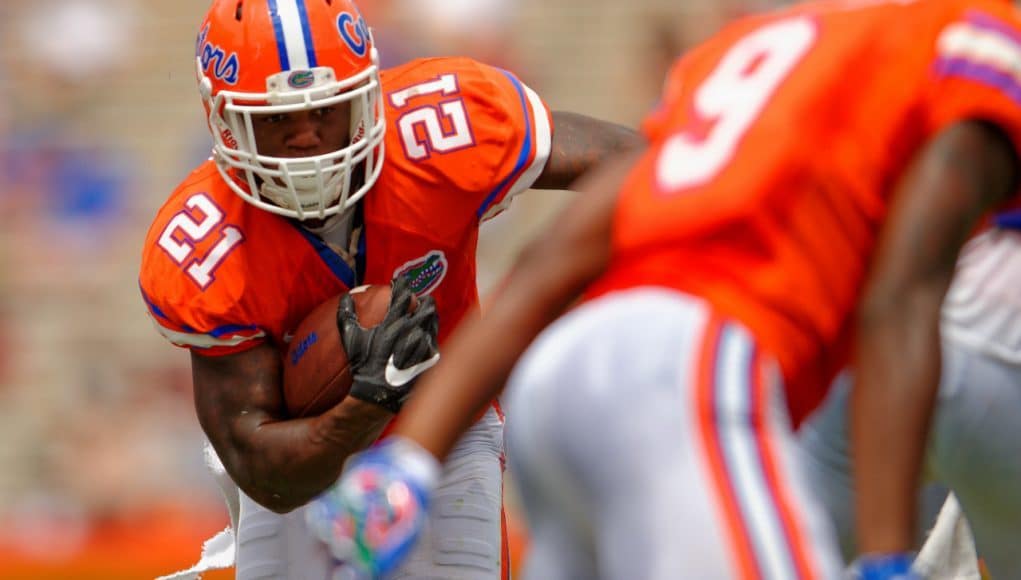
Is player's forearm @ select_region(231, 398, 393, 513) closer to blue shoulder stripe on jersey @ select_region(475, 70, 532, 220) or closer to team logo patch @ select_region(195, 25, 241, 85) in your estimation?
blue shoulder stripe on jersey @ select_region(475, 70, 532, 220)

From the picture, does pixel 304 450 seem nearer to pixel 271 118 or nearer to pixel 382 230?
pixel 382 230

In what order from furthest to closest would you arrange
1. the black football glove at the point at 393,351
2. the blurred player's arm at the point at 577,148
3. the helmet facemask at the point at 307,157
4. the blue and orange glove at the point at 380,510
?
the blurred player's arm at the point at 577,148, the helmet facemask at the point at 307,157, the black football glove at the point at 393,351, the blue and orange glove at the point at 380,510

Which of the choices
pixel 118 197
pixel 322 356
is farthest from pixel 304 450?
pixel 118 197

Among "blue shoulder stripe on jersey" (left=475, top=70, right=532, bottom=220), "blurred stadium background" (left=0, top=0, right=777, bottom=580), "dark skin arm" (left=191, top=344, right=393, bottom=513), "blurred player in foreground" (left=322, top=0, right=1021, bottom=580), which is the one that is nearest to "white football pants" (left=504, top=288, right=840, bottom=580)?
"blurred player in foreground" (left=322, top=0, right=1021, bottom=580)

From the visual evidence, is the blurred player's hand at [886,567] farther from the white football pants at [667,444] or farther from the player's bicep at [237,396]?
the player's bicep at [237,396]

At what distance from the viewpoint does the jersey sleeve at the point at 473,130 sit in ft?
11.1

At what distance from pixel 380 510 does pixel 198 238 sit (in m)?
1.43

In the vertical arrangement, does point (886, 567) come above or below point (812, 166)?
below

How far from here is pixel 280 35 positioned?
3350mm

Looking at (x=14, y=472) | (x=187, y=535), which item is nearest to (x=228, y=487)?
(x=187, y=535)

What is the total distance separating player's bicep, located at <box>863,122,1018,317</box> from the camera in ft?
6.48

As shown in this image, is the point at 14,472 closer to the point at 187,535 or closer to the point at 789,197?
the point at 187,535

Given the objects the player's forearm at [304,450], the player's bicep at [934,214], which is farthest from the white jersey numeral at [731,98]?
the player's forearm at [304,450]

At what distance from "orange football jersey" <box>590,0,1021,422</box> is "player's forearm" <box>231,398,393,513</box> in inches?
43.6
